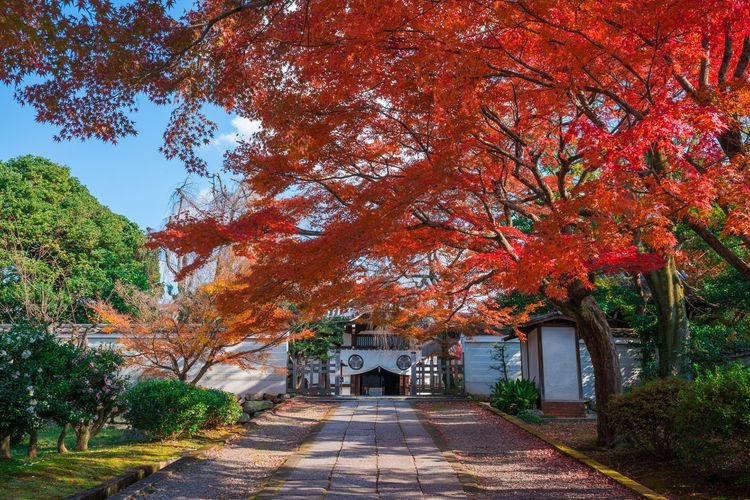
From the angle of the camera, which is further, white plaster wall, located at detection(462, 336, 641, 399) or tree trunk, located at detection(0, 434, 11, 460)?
white plaster wall, located at detection(462, 336, 641, 399)

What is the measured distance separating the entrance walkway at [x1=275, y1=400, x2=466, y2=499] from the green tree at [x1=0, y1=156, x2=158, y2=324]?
12.6 meters

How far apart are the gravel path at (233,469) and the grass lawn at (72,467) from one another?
0.57 metres

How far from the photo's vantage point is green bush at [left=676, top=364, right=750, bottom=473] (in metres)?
5.73

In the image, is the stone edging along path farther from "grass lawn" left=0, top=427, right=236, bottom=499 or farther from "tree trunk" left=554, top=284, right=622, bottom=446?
"tree trunk" left=554, top=284, right=622, bottom=446

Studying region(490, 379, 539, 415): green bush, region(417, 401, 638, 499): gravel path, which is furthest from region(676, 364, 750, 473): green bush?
region(490, 379, 539, 415): green bush

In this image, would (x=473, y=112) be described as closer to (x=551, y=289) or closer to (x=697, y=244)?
(x=551, y=289)

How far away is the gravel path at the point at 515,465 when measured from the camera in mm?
6398

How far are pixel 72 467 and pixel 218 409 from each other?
4358 millimetres

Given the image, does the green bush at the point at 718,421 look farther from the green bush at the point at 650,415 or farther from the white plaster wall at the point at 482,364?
the white plaster wall at the point at 482,364

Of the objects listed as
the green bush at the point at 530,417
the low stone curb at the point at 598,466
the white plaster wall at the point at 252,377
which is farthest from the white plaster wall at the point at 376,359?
the low stone curb at the point at 598,466

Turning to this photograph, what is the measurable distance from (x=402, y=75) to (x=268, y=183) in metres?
2.73

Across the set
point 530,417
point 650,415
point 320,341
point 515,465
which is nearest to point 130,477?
point 515,465

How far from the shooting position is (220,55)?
7.25m

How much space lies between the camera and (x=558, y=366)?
14.2 metres
